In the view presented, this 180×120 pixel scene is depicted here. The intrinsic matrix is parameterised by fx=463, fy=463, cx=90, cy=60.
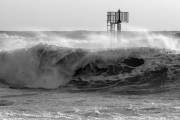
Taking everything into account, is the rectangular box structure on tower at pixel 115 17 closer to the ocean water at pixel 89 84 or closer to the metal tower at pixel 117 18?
the metal tower at pixel 117 18

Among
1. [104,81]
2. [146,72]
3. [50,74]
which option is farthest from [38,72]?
[146,72]

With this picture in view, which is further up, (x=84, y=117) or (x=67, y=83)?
(x=84, y=117)

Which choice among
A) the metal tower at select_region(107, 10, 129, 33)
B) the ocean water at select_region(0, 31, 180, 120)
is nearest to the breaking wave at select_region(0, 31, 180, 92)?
the ocean water at select_region(0, 31, 180, 120)

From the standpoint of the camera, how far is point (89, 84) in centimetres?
1933

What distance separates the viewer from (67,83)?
1964cm

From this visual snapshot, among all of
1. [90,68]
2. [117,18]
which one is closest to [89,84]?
[90,68]

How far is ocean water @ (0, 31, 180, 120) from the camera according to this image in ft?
40.7

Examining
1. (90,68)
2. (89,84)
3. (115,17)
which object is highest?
(115,17)

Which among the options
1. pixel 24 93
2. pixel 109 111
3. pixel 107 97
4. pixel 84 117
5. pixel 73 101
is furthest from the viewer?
pixel 24 93

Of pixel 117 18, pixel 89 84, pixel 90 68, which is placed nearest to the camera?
pixel 89 84

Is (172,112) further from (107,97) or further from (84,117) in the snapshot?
(107,97)

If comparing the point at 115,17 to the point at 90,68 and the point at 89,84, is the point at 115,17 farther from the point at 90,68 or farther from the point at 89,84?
the point at 89,84

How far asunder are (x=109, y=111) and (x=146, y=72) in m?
7.43

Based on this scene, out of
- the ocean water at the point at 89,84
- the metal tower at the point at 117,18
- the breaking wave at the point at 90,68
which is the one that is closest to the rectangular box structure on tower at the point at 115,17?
the metal tower at the point at 117,18
